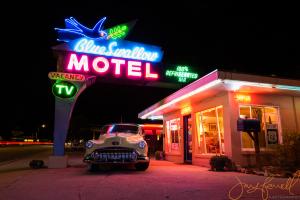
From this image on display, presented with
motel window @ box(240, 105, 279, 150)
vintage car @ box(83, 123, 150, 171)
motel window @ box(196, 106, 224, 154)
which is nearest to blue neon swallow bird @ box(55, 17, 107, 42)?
motel window @ box(196, 106, 224, 154)

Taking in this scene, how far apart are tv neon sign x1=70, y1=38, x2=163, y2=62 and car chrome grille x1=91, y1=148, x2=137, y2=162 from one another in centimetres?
800

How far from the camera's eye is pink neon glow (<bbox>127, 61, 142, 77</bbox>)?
17.6 metres

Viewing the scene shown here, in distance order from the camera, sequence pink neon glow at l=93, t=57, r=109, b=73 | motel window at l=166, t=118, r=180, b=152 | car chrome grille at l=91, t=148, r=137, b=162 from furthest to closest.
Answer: motel window at l=166, t=118, r=180, b=152, pink neon glow at l=93, t=57, r=109, b=73, car chrome grille at l=91, t=148, r=137, b=162

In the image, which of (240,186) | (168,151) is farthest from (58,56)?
(240,186)

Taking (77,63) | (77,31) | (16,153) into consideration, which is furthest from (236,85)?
(16,153)

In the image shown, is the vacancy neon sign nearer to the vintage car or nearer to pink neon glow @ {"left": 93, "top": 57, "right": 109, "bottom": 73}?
pink neon glow @ {"left": 93, "top": 57, "right": 109, "bottom": 73}

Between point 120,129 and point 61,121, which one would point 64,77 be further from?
point 120,129

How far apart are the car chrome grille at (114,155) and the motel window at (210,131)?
192 inches

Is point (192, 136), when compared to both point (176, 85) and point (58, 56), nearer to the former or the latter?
point (176, 85)

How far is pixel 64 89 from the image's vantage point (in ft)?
45.4

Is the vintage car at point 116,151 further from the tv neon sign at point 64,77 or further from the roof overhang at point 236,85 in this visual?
the tv neon sign at point 64,77

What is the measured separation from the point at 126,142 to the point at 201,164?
17.6 feet

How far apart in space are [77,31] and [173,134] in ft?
28.9

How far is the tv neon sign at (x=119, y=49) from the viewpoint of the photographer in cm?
1705
